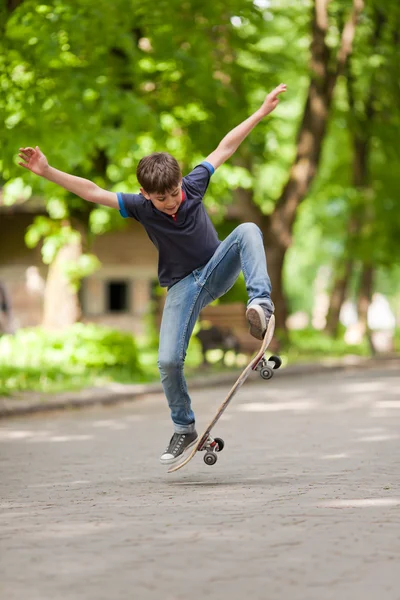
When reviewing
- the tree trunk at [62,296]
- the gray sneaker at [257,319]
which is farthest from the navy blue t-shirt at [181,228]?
the tree trunk at [62,296]

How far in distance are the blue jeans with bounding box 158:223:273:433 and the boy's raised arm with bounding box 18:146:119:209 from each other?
695mm

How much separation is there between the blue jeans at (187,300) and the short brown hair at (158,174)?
22.2 inches

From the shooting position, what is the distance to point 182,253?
27.4ft

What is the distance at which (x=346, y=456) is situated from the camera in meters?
9.87

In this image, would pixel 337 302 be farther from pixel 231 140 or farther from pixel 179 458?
pixel 179 458

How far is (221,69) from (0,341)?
593 cm

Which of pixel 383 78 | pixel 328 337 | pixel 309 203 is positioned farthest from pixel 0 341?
pixel 309 203

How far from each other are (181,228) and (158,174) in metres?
0.55

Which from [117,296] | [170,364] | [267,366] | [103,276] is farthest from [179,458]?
[117,296]

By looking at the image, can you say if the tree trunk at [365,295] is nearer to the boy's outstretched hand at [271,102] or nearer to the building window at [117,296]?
the building window at [117,296]

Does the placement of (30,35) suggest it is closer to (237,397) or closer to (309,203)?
(237,397)

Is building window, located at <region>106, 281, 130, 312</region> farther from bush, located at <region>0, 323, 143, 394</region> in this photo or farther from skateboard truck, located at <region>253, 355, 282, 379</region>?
skateboard truck, located at <region>253, 355, 282, 379</region>

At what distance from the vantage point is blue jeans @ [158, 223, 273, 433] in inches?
323

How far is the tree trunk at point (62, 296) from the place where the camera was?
79.5ft
